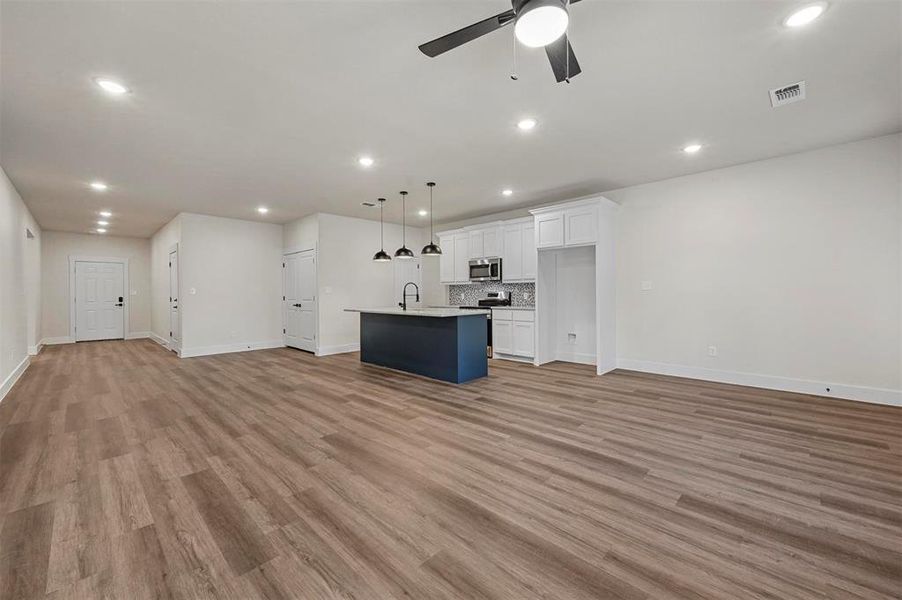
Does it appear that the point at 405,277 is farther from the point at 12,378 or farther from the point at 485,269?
the point at 12,378

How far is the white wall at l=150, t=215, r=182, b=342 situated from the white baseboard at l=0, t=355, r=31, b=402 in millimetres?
2502

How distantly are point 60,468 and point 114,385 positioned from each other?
294 cm

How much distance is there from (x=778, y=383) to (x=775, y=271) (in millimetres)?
1357

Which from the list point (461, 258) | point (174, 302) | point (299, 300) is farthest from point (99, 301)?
point (461, 258)

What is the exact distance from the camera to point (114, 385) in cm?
500

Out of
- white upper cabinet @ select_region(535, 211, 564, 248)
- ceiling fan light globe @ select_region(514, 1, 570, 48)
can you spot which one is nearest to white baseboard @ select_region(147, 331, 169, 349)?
white upper cabinet @ select_region(535, 211, 564, 248)

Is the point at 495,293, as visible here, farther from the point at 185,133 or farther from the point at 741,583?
the point at 741,583

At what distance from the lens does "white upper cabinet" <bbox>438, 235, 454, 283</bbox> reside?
7.85 m

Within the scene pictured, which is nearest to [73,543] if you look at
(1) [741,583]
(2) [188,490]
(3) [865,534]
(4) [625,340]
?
(2) [188,490]

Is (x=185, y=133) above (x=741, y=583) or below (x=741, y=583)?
above

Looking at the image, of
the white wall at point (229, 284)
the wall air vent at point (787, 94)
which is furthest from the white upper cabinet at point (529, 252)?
the white wall at point (229, 284)

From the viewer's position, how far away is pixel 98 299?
962 centimetres

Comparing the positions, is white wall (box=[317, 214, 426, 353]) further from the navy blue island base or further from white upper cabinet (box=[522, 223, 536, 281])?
white upper cabinet (box=[522, 223, 536, 281])

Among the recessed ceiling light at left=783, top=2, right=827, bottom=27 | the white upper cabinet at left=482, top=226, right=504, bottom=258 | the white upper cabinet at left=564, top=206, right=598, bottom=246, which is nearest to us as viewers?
the recessed ceiling light at left=783, top=2, right=827, bottom=27
